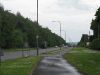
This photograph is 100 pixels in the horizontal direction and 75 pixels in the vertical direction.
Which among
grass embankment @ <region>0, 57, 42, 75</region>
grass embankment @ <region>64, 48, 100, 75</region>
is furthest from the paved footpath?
grass embankment @ <region>64, 48, 100, 75</region>

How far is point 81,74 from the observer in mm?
24984

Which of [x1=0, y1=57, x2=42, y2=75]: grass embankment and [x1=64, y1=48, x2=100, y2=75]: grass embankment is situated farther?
[x1=64, y1=48, x2=100, y2=75]: grass embankment

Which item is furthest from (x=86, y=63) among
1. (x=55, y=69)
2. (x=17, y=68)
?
(x=17, y=68)

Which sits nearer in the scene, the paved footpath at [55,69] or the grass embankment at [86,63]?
the paved footpath at [55,69]

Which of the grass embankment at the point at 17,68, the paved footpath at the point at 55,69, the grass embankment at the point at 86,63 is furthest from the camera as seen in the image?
the grass embankment at the point at 86,63

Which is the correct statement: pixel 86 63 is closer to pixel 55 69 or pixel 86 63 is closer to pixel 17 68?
pixel 55 69

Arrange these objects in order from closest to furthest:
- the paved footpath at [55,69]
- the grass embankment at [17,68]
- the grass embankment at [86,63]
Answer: the grass embankment at [17,68] → the paved footpath at [55,69] → the grass embankment at [86,63]

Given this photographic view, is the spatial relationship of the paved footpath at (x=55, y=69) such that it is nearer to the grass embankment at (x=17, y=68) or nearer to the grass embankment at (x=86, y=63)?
the grass embankment at (x=17, y=68)

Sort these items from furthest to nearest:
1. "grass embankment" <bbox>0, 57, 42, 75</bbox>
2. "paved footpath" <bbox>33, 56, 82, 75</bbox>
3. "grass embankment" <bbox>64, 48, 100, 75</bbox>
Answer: "grass embankment" <bbox>64, 48, 100, 75</bbox>, "paved footpath" <bbox>33, 56, 82, 75</bbox>, "grass embankment" <bbox>0, 57, 42, 75</bbox>

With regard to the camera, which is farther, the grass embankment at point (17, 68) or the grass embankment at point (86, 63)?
the grass embankment at point (86, 63)

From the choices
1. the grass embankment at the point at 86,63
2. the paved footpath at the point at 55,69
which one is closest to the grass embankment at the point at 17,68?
the paved footpath at the point at 55,69

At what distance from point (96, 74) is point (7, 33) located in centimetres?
10432

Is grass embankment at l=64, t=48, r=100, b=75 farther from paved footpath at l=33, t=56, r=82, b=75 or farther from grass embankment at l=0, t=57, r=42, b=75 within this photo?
grass embankment at l=0, t=57, r=42, b=75

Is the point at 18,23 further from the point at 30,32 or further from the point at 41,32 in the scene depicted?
the point at 41,32
